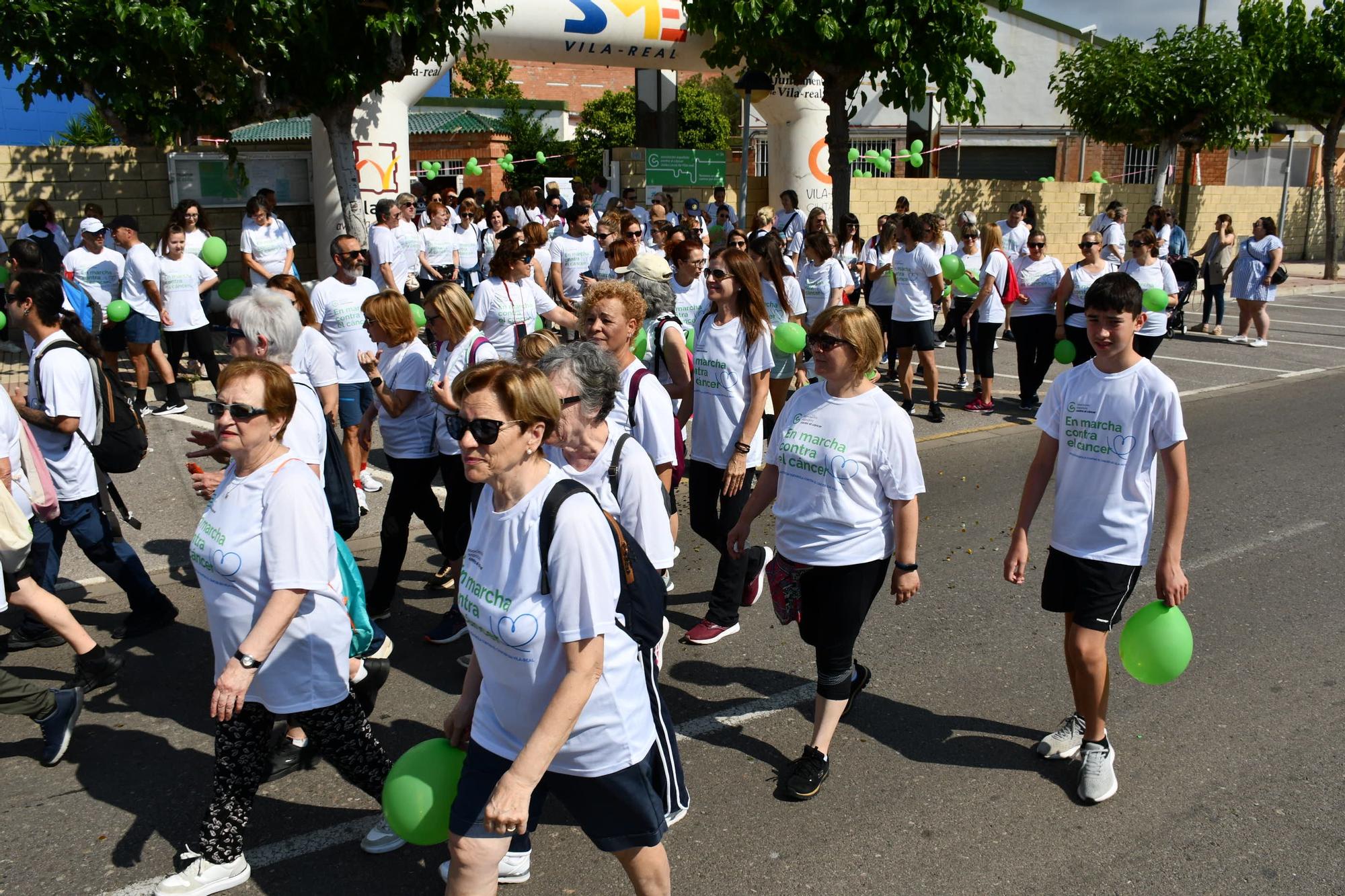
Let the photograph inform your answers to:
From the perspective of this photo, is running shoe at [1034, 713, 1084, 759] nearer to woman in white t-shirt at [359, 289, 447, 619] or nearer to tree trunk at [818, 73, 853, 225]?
woman in white t-shirt at [359, 289, 447, 619]

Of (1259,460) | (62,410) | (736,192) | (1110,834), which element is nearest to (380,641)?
(62,410)

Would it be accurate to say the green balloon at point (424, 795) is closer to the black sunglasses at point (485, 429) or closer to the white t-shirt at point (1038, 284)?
the black sunglasses at point (485, 429)

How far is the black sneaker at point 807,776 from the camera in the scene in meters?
4.03

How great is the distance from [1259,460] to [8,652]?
892cm

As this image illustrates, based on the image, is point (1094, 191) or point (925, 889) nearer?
point (925, 889)

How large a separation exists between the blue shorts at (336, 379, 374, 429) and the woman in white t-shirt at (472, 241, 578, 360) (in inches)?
37.0

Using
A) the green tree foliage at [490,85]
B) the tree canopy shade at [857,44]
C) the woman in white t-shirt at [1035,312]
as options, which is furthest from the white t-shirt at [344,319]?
the green tree foliage at [490,85]

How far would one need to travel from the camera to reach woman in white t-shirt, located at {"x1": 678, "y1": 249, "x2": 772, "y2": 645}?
5.34 meters

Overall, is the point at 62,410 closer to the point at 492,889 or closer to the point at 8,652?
the point at 8,652

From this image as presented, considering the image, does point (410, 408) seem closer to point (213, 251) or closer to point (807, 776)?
point (807, 776)

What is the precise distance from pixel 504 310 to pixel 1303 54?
2347cm

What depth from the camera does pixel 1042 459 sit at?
4.17 m

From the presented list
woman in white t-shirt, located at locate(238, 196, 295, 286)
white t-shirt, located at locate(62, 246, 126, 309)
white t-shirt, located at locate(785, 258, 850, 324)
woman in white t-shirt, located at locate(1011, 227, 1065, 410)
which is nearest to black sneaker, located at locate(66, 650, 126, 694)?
white t-shirt, located at locate(62, 246, 126, 309)

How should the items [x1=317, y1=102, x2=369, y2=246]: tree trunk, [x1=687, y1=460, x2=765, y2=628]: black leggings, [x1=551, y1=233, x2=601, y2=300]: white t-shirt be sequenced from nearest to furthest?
[x1=687, y1=460, x2=765, y2=628]: black leggings < [x1=551, y1=233, x2=601, y2=300]: white t-shirt < [x1=317, y1=102, x2=369, y2=246]: tree trunk
